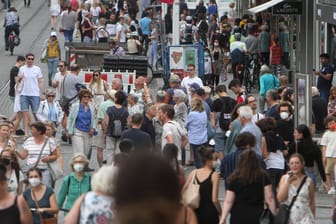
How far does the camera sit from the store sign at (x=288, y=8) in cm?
2788

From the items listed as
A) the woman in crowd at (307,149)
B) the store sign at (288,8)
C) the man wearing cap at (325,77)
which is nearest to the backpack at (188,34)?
the store sign at (288,8)

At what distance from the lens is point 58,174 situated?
520 inches

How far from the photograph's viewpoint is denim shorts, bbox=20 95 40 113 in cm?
2131

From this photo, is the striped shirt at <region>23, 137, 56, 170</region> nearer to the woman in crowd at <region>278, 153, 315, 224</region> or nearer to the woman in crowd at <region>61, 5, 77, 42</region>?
the woman in crowd at <region>278, 153, 315, 224</region>

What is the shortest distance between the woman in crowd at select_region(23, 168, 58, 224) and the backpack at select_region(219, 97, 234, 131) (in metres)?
6.62

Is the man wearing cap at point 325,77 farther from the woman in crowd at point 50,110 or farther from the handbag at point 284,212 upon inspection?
the handbag at point 284,212

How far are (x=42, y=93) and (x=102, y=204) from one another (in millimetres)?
12781

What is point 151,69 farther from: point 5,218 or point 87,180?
point 5,218

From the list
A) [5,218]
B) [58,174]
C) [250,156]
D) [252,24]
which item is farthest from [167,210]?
[252,24]

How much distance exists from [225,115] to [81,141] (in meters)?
2.25

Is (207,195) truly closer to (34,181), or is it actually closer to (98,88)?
(34,181)

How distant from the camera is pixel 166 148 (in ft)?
33.3

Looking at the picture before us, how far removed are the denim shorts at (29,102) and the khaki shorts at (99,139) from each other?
3.91 meters

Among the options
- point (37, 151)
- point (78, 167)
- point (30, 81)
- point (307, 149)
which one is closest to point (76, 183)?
point (78, 167)
